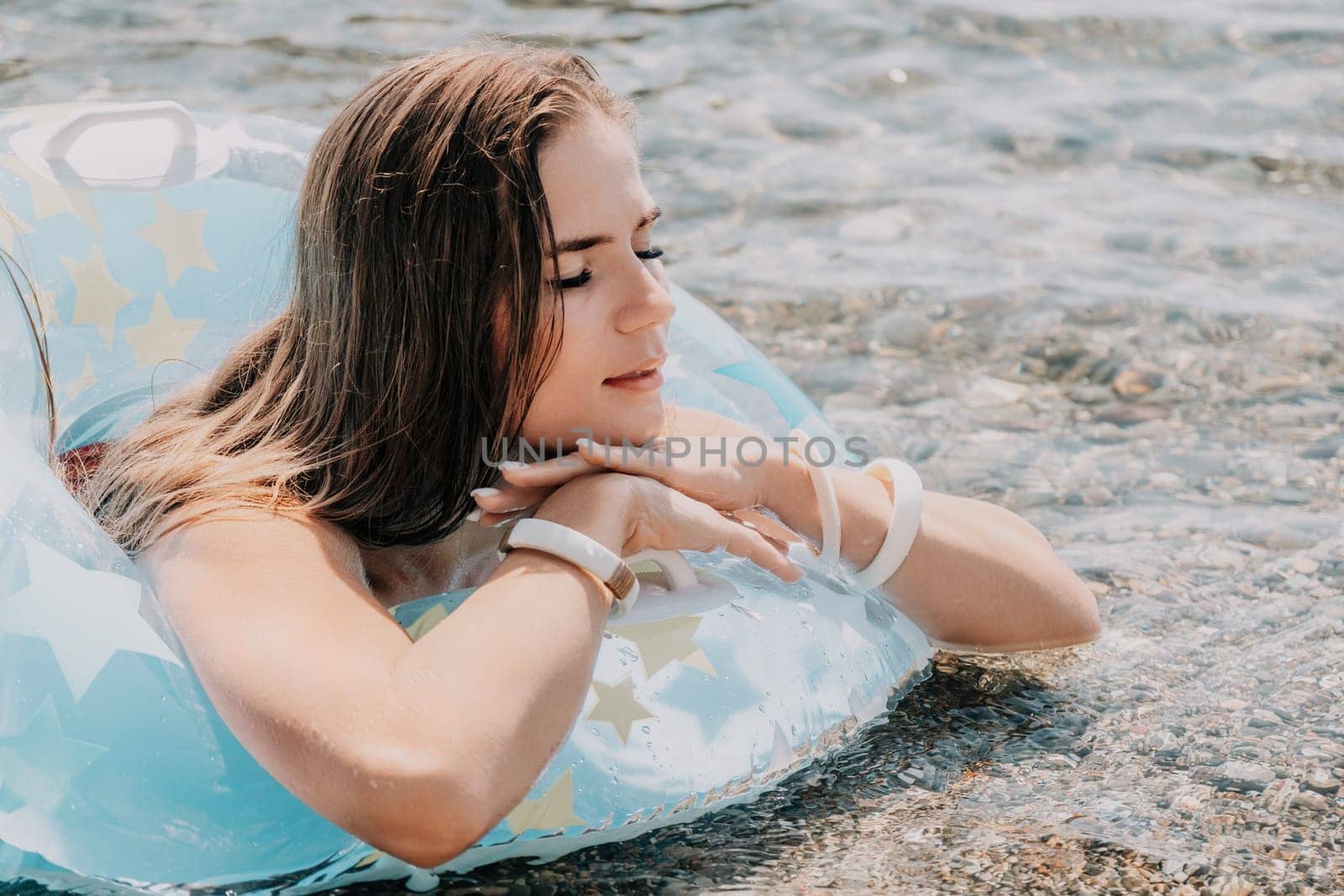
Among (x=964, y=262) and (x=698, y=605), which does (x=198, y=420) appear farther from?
(x=964, y=262)

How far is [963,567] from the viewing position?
271cm

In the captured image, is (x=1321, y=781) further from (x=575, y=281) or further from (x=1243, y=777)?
(x=575, y=281)

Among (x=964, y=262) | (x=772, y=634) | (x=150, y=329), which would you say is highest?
(x=150, y=329)

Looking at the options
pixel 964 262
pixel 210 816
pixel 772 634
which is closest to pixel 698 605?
pixel 772 634

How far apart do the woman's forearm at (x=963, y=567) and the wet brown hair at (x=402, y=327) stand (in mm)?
562

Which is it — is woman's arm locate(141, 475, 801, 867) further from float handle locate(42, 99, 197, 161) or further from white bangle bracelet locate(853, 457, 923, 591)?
float handle locate(42, 99, 197, 161)

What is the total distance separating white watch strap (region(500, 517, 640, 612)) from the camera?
214 centimetres

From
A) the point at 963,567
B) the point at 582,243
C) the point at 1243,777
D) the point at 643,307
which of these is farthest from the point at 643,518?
the point at 1243,777

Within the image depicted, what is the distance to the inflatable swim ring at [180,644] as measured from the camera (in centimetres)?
211

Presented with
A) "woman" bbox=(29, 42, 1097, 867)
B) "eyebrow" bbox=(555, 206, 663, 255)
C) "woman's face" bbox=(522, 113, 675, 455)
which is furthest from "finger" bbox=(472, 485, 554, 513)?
"eyebrow" bbox=(555, 206, 663, 255)

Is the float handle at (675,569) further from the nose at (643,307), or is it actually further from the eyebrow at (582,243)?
the eyebrow at (582,243)

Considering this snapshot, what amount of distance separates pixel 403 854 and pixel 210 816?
0.33 m

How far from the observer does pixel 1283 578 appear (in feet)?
10.9

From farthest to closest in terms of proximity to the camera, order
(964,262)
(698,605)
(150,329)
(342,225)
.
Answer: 1. (964,262)
2. (150,329)
3. (698,605)
4. (342,225)
